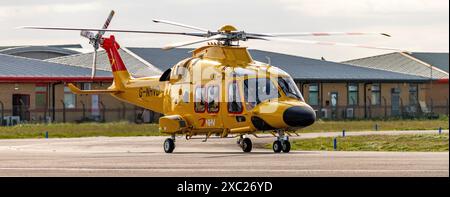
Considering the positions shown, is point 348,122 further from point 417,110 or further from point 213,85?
point 213,85

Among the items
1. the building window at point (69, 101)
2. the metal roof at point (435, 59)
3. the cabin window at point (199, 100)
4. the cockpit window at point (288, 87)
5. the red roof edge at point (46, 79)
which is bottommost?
the building window at point (69, 101)

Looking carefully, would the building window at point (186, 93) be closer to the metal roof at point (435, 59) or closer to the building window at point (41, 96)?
the building window at point (41, 96)

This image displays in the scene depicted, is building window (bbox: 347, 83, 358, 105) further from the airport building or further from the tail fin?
the tail fin

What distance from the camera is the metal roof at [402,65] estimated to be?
8964cm

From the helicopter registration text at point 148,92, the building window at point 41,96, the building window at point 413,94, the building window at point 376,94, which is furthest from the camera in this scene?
the building window at point 413,94

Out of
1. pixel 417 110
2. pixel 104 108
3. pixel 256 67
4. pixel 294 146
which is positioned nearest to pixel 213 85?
pixel 256 67

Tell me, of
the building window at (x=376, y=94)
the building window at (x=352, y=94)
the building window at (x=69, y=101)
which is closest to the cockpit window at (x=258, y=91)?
the building window at (x=69, y=101)

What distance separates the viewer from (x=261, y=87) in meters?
31.7

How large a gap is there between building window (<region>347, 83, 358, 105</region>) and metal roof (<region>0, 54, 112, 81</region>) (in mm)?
18918

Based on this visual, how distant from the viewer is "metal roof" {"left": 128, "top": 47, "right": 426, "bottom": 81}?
76750 millimetres

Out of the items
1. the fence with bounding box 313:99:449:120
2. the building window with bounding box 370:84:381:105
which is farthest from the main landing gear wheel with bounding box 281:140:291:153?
the building window with bounding box 370:84:381:105

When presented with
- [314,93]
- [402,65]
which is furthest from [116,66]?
[402,65]

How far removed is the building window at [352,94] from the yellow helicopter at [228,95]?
4391cm

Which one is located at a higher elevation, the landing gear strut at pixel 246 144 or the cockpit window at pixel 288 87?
the cockpit window at pixel 288 87
